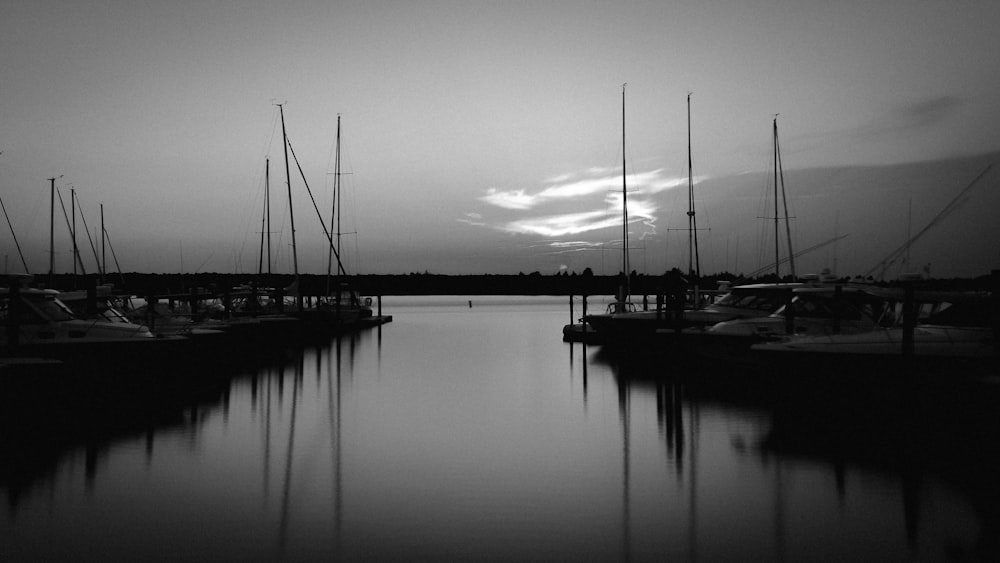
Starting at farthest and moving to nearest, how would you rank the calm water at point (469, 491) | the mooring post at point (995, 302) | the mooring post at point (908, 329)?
1. the mooring post at point (908, 329)
2. the mooring post at point (995, 302)
3. the calm water at point (469, 491)

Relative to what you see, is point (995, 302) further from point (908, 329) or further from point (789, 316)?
point (789, 316)

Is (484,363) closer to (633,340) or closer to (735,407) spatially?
(633,340)

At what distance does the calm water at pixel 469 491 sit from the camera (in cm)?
691

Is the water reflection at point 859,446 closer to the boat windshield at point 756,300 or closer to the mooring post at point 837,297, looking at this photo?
the mooring post at point 837,297

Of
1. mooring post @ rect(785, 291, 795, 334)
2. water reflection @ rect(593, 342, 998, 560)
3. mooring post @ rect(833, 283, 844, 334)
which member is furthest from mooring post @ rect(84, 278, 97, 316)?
mooring post @ rect(833, 283, 844, 334)

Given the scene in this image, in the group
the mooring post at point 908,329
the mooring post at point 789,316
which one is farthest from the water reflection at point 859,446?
the mooring post at point 789,316

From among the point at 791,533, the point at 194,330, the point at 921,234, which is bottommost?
the point at 791,533

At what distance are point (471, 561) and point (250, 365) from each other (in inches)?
727

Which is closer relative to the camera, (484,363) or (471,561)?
(471,561)

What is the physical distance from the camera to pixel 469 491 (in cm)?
884

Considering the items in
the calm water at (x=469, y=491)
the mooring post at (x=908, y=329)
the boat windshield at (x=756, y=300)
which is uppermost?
the boat windshield at (x=756, y=300)

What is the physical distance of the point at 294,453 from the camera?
11.2 meters

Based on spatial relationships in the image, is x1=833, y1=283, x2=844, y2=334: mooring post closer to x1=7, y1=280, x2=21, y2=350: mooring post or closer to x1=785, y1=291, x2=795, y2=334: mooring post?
x1=785, y1=291, x2=795, y2=334: mooring post

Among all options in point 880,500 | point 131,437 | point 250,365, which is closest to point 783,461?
point 880,500
